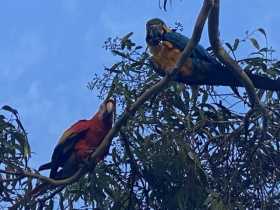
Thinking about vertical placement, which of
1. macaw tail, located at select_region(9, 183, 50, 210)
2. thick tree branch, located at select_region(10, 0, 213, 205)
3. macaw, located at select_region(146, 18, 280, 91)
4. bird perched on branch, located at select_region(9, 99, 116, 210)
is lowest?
macaw tail, located at select_region(9, 183, 50, 210)

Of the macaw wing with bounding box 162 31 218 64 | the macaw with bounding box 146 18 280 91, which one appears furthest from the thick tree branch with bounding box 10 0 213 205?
the macaw wing with bounding box 162 31 218 64

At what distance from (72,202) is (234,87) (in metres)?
0.94

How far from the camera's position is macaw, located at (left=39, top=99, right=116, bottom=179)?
13.1 ft

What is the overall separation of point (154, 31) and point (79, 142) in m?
0.69

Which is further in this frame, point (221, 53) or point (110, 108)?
point (110, 108)

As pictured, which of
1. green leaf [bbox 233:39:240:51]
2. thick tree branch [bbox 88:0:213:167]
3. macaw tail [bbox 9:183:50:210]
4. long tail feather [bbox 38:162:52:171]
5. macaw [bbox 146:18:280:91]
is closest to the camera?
thick tree branch [bbox 88:0:213:167]

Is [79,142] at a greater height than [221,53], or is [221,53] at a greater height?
[79,142]

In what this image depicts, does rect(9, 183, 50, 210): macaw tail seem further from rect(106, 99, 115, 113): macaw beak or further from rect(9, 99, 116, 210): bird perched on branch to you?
rect(106, 99, 115, 113): macaw beak

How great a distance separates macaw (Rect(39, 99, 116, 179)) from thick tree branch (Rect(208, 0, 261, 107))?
848 mm

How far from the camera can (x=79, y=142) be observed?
408 centimetres

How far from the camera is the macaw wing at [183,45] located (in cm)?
406

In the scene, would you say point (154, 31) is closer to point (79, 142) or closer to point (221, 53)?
point (79, 142)

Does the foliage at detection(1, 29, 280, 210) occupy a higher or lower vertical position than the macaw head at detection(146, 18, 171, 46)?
lower

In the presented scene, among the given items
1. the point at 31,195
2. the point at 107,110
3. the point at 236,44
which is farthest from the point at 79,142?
the point at 236,44
